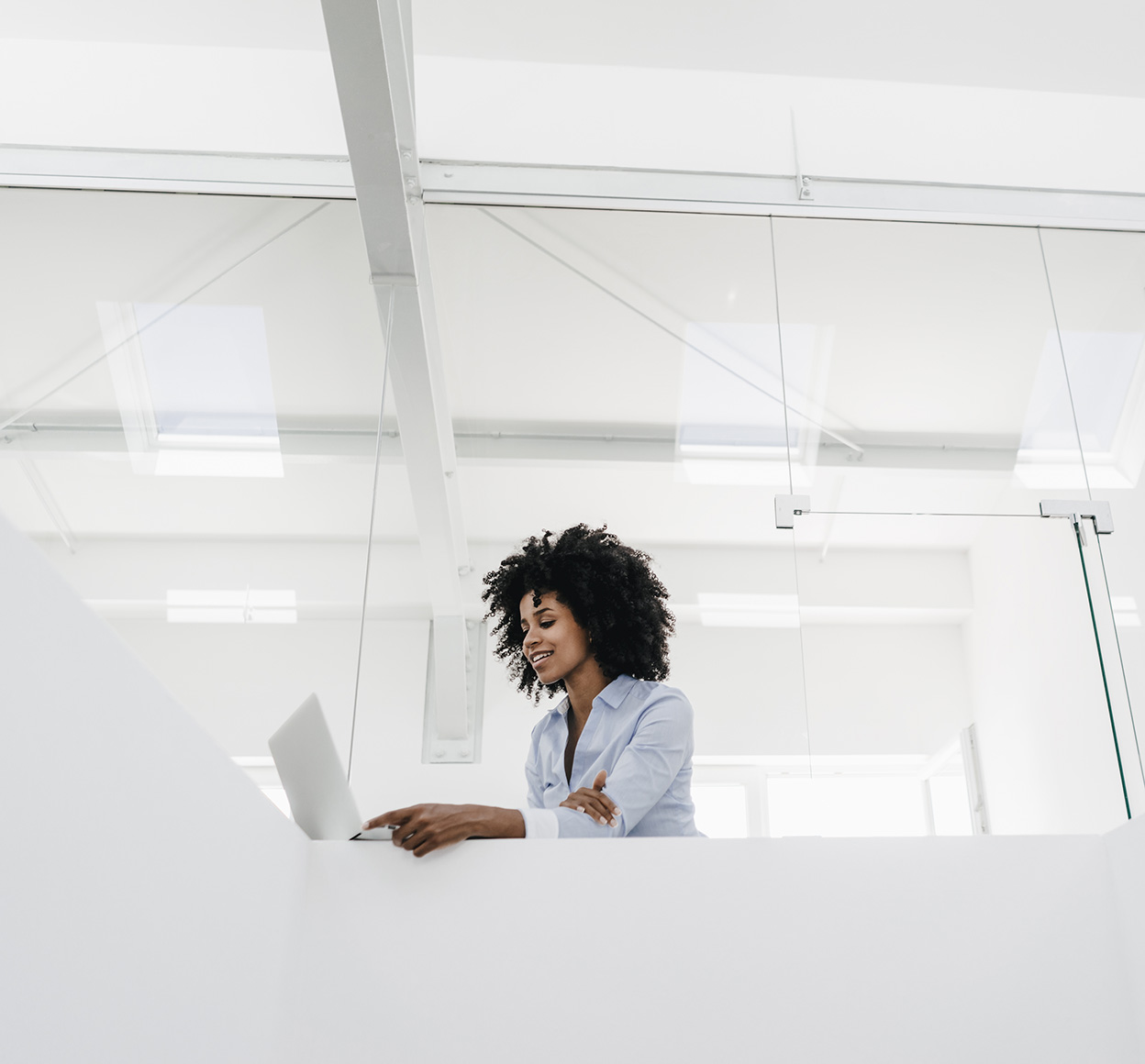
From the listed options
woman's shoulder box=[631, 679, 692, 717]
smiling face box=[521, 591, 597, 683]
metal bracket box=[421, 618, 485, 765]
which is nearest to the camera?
woman's shoulder box=[631, 679, 692, 717]

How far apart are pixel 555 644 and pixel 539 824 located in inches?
26.4

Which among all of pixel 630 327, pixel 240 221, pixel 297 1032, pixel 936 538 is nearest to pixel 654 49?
pixel 630 327

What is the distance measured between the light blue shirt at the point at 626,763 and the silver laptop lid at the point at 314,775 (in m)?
0.23

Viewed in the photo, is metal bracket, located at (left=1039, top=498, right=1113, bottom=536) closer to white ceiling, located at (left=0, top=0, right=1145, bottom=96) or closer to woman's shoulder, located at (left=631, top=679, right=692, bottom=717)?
woman's shoulder, located at (left=631, top=679, right=692, bottom=717)

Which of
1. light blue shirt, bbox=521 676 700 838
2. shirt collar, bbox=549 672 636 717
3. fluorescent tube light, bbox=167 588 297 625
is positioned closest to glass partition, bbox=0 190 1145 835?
fluorescent tube light, bbox=167 588 297 625

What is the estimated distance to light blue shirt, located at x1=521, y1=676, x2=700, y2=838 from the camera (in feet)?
4.85

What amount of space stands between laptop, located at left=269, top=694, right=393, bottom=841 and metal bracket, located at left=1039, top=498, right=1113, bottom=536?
1615 mm

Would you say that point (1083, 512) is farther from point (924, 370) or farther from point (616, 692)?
point (616, 692)

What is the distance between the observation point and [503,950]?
1.16m

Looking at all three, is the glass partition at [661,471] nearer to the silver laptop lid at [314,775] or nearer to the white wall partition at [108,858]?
the silver laptop lid at [314,775]

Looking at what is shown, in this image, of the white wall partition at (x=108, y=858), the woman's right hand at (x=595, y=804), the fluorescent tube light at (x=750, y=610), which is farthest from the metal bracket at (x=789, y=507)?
the white wall partition at (x=108, y=858)

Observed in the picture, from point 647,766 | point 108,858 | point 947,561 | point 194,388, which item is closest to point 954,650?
point 947,561

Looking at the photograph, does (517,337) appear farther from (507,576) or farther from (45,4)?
(45,4)

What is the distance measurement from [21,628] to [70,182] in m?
2.88
